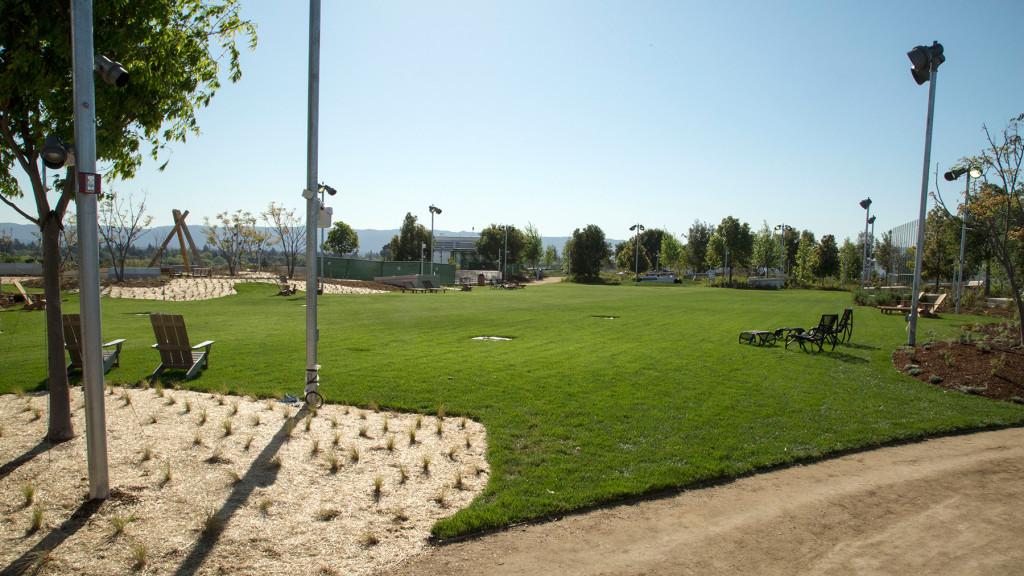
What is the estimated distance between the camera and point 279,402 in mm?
7789

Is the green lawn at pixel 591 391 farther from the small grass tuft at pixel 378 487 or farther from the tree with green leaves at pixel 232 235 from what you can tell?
the tree with green leaves at pixel 232 235

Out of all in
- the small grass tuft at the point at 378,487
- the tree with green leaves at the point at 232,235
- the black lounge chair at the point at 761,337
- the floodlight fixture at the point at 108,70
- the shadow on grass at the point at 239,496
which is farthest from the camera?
the tree with green leaves at the point at 232,235

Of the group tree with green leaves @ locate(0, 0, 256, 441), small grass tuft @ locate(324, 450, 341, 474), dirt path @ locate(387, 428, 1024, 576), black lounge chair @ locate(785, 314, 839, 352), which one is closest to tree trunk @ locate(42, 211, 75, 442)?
tree with green leaves @ locate(0, 0, 256, 441)

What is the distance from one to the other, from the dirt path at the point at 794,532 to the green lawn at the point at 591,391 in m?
0.32

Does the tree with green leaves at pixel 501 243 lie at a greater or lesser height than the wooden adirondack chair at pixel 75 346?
greater

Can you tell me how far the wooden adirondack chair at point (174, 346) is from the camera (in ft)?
30.3

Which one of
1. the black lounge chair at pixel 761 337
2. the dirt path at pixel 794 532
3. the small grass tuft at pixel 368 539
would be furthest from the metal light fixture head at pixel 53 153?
the black lounge chair at pixel 761 337

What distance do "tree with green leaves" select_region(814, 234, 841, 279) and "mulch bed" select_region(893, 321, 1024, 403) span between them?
209ft

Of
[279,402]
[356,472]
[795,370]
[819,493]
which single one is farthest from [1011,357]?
[279,402]

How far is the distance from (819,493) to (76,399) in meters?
9.21

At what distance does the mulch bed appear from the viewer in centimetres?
941

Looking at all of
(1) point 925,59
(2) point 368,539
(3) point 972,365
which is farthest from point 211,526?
(1) point 925,59

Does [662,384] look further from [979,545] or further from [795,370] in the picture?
[979,545]

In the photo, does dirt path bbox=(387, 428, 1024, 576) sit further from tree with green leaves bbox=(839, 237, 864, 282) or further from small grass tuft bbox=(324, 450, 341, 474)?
tree with green leaves bbox=(839, 237, 864, 282)
